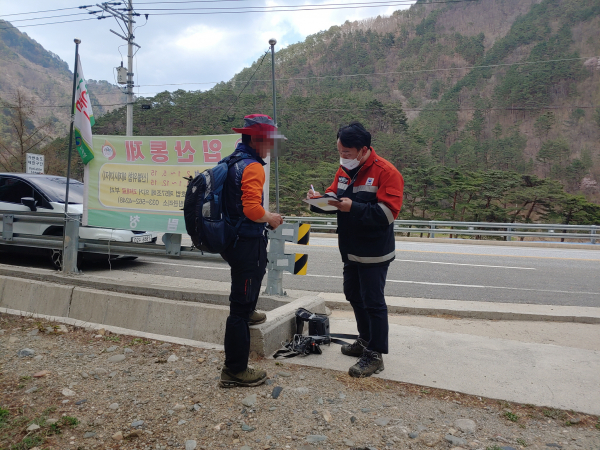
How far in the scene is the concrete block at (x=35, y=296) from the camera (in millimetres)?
5281

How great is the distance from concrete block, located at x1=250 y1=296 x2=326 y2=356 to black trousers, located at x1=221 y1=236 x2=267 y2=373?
51cm

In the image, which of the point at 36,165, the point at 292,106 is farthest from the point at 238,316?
the point at 292,106

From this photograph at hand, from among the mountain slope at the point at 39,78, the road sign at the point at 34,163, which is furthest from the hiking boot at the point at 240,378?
the mountain slope at the point at 39,78

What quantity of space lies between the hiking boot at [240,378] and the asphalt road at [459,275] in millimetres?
2272

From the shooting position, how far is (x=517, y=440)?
249cm

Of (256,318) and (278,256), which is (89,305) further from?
(256,318)

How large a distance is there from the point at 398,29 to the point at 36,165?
105 m

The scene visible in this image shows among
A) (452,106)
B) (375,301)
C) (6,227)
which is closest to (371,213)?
(375,301)

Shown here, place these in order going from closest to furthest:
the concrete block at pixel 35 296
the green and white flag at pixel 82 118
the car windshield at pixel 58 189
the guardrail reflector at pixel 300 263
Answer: the guardrail reflector at pixel 300 263
the concrete block at pixel 35 296
the green and white flag at pixel 82 118
the car windshield at pixel 58 189

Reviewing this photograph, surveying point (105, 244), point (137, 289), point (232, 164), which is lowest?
point (137, 289)

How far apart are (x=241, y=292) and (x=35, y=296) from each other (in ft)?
12.5

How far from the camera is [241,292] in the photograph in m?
3.04

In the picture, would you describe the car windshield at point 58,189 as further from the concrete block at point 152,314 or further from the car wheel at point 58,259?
the concrete block at point 152,314

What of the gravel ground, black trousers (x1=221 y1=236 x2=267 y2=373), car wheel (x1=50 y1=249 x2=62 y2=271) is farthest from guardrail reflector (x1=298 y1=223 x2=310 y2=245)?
car wheel (x1=50 y1=249 x2=62 y2=271)
